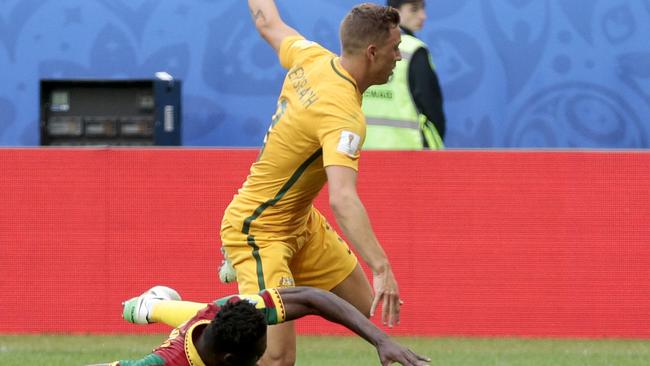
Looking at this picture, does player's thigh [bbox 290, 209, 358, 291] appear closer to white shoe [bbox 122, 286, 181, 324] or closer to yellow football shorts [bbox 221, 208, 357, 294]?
yellow football shorts [bbox 221, 208, 357, 294]

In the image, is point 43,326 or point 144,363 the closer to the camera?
point 144,363

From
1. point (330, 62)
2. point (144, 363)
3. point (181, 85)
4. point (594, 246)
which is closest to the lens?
point (144, 363)

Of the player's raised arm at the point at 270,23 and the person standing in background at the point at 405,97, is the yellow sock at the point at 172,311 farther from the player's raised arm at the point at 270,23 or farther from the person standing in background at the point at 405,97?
the person standing in background at the point at 405,97

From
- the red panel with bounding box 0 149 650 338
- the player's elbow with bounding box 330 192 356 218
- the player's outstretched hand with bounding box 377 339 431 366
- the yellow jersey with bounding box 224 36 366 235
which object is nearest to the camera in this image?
the player's outstretched hand with bounding box 377 339 431 366

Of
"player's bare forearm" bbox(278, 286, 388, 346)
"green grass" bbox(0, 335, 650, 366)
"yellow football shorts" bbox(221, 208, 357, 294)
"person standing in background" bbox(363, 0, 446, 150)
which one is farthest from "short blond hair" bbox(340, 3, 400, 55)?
"person standing in background" bbox(363, 0, 446, 150)

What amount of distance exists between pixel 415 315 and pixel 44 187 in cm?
291

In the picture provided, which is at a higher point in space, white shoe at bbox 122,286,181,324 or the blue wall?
the blue wall

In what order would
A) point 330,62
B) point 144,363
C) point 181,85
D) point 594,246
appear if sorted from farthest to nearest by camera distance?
point 181,85, point 594,246, point 330,62, point 144,363

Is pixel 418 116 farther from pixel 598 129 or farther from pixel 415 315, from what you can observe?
pixel 598 129

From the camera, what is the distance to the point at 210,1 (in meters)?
14.1

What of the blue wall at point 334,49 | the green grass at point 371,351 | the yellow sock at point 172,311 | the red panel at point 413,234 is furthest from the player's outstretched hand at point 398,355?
the blue wall at point 334,49

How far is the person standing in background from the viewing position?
11836 mm

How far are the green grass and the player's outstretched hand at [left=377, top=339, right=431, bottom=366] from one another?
379 cm

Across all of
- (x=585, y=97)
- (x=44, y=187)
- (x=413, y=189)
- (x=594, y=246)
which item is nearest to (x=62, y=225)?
(x=44, y=187)
